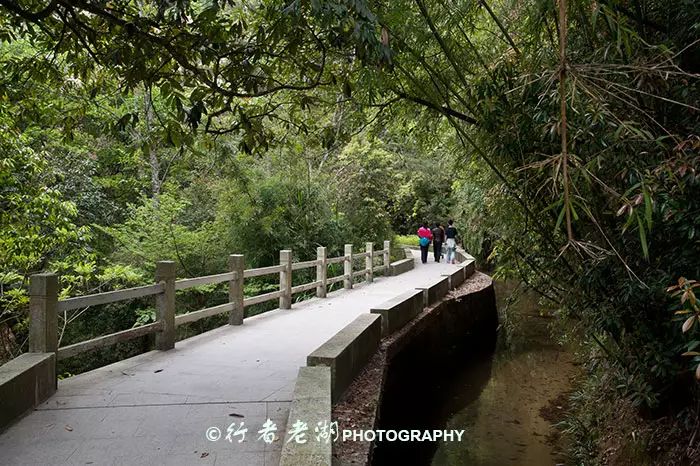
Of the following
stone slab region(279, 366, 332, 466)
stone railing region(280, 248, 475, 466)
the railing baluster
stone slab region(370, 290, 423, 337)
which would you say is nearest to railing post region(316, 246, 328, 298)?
the railing baluster

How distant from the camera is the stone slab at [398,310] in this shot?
8.07 meters

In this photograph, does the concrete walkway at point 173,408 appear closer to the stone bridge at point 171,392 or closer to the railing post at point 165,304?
the stone bridge at point 171,392

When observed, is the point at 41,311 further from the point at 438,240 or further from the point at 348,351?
the point at 438,240

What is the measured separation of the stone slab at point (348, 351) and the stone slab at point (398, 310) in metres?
0.49

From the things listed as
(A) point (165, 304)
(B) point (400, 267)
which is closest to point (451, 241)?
(B) point (400, 267)

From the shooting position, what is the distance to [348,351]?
5637mm

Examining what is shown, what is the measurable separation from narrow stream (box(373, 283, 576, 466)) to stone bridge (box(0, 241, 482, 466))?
1.28m

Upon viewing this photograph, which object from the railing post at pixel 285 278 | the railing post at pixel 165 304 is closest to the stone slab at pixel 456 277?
the railing post at pixel 285 278

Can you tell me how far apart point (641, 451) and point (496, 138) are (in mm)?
3407

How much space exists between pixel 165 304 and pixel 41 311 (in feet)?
6.29

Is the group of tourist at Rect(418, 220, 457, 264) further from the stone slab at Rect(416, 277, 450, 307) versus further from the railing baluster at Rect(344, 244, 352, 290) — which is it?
the stone slab at Rect(416, 277, 450, 307)

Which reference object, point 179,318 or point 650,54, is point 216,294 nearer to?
point 179,318

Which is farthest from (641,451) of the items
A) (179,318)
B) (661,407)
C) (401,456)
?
(179,318)

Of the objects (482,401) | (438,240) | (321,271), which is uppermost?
(438,240)
